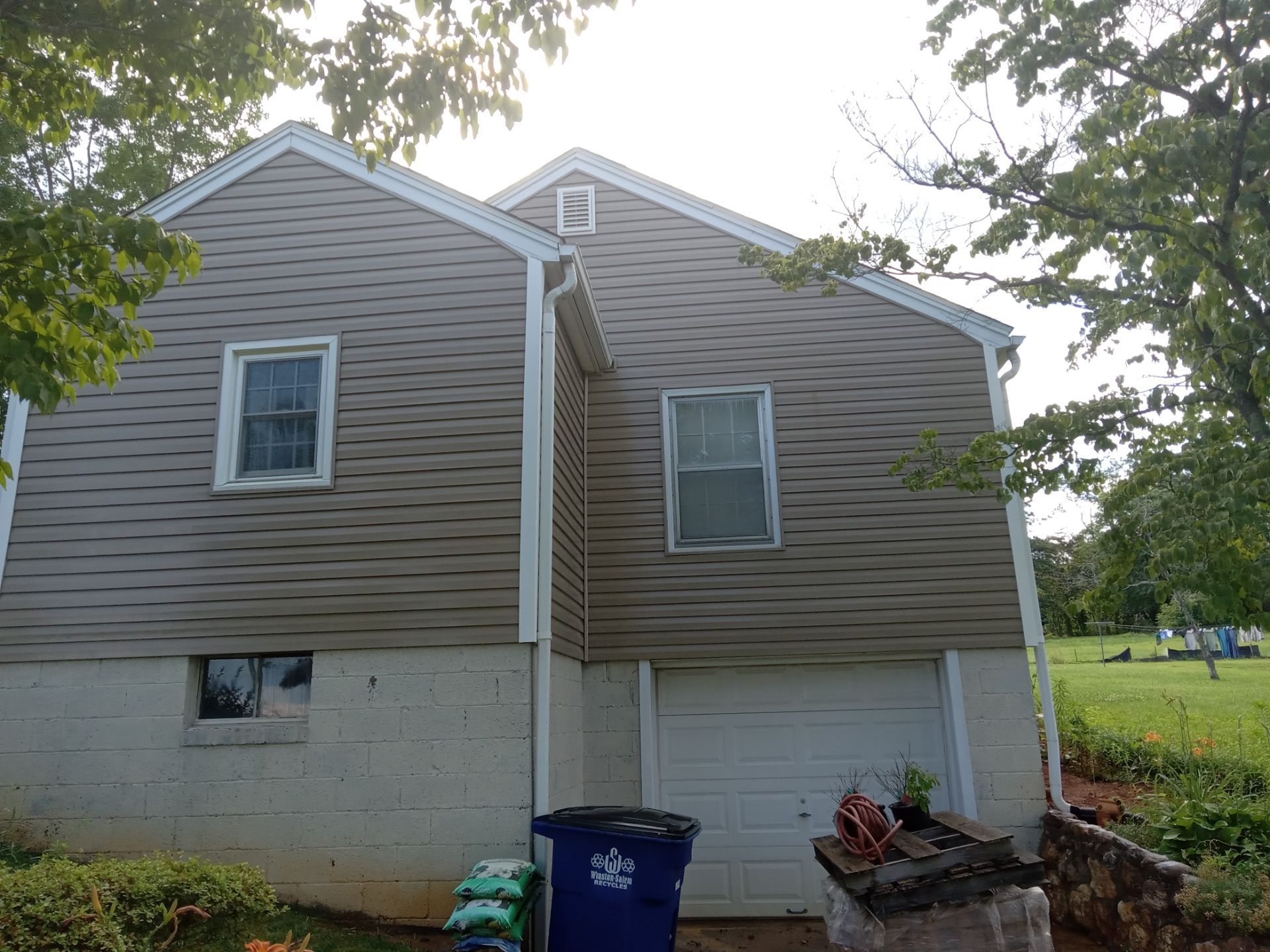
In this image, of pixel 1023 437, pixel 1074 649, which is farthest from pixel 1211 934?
pixel 1074 649

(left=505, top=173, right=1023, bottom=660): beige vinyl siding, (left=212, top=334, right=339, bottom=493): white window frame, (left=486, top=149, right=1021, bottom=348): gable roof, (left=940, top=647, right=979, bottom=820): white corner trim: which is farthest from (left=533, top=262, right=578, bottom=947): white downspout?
(left=940, top=647, right=979, bottom=820): white corner trim

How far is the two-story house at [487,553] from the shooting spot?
6547 mm

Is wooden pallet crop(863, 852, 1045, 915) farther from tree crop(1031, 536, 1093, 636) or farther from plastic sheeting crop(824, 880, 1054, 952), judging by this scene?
tree crop(1031, 536, 1093, 636)

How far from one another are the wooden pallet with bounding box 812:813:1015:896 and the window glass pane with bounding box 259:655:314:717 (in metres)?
3.89

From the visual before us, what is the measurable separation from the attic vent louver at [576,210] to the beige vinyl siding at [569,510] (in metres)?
1.71

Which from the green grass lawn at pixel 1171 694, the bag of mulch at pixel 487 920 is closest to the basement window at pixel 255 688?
the bag of mulch at pixel 487 920

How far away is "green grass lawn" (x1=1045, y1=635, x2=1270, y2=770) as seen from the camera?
11031 mm

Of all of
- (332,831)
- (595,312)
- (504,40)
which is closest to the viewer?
(504,40)

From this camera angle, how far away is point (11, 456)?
24.1 ft

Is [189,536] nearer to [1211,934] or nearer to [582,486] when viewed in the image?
[582,486]

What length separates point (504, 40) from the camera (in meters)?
4.92

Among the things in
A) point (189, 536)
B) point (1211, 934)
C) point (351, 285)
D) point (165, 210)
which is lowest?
point (1211, 934)

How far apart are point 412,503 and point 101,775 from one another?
2.91m

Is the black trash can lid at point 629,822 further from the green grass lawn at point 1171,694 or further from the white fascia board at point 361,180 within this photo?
the green grass lawn at point 1171,694
